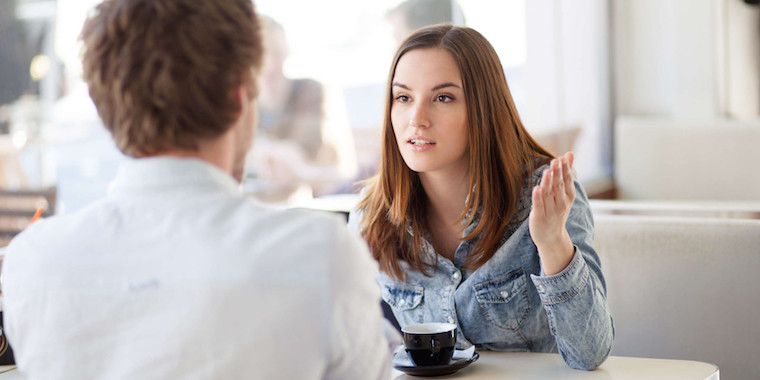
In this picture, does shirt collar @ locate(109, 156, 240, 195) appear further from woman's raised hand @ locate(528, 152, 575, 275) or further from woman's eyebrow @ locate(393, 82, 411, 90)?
woman's eyebrow @ locate(393, 82, 411, 90)

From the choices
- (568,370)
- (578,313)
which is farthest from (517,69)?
(568,370)

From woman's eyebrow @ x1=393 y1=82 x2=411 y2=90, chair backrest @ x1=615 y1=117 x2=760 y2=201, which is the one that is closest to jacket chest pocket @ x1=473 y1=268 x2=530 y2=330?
woman's eyebrow @ x1=393 y1=82 x2=411 y2=90

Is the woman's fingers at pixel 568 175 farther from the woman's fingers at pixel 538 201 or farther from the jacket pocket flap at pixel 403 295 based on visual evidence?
the jacket pocket flap at pixel 403 295

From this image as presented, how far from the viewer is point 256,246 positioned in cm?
72

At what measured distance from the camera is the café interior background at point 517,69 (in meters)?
2.55

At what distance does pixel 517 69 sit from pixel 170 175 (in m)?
3.82

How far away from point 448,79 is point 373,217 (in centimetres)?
34

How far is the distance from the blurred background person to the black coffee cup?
2.34m

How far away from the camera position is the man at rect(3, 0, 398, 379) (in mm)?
714

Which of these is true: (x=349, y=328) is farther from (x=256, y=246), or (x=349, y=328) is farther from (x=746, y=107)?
(x=746, y=107)

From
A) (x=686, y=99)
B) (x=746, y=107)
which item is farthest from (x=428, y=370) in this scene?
(x=746, y=107)

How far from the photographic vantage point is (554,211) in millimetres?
1278

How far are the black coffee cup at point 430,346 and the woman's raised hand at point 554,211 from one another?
0.67 feet

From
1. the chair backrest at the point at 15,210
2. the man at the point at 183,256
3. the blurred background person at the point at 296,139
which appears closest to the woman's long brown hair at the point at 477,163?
the man at the point at 183,256
